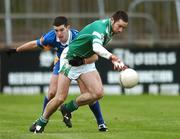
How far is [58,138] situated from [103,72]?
14.3 metres

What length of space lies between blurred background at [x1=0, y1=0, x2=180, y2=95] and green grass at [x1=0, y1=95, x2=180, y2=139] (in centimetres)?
148

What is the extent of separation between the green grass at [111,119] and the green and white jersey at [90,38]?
1.34m

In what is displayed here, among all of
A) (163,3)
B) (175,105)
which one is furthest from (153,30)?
(175,105)

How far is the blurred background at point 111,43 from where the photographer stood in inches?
1048

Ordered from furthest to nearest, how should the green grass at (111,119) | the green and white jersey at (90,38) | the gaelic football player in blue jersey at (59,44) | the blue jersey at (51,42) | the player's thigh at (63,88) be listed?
the blue jersey at (51,42) < the gaelic football player in blue jersey at (59,44) < the player's thigh at (63,88) < the green and white jersey at (90,38) < the green grass at (111,119)

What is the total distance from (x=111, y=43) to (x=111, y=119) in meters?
9.82

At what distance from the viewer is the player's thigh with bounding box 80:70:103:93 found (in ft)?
44.7

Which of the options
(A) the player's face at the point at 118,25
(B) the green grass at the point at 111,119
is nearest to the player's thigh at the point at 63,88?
(B) the green grass at the point at 111,119

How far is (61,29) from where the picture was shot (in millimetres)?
13930

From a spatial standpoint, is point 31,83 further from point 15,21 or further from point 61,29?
point 61,29

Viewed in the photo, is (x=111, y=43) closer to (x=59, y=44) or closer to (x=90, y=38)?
(x=59, y=44)

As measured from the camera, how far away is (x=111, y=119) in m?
17.7

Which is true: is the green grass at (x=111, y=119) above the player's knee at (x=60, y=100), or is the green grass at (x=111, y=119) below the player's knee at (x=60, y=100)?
below

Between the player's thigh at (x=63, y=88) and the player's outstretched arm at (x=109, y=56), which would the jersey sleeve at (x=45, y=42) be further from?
the player's outstretched arm at (x=109, y=56)
